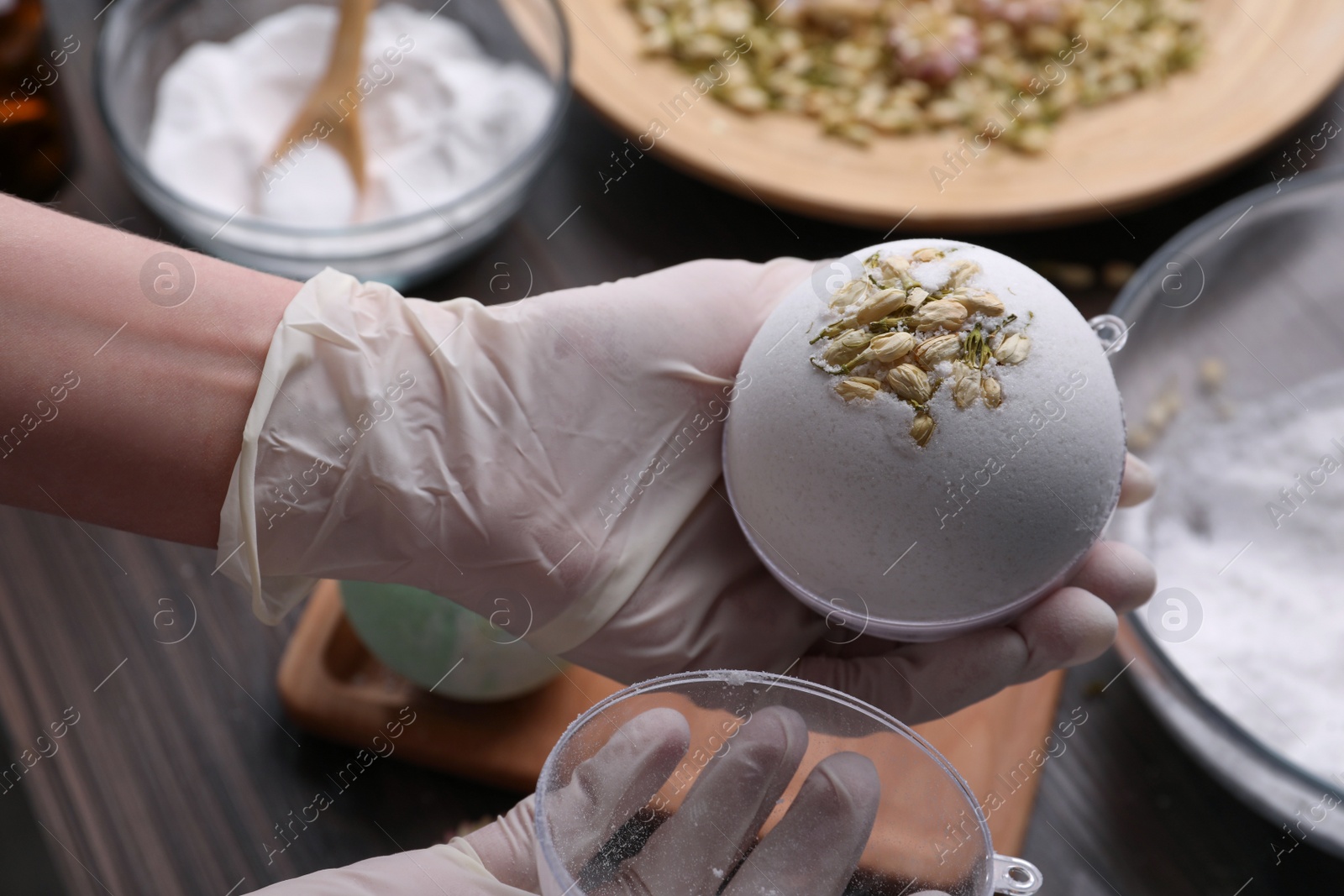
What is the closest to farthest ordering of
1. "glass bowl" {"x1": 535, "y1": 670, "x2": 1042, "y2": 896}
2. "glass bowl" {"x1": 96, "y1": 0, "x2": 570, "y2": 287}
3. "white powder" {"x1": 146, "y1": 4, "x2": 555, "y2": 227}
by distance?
"glass bowl" {"x1": 535, "y1": 670, "x2": 1042, "y2": 896} < "glass bowl" {"x1": 96, "y1": 0, "x2": 570, "y2": 287} < "white powder" {"x1": 146, "y1": 4, "x2": 555, "y2": 227}

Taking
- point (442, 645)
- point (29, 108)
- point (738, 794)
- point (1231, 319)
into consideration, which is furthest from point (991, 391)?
point (29, 108)

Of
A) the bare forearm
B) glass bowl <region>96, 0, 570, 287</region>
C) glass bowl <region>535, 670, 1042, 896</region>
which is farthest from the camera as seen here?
glass bowl <region>96, 0, 570, 287</region>

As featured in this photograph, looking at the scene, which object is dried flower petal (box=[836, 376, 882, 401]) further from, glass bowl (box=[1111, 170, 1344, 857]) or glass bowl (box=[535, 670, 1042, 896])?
glass bowl (box=[1111, 170, 1344, 857])

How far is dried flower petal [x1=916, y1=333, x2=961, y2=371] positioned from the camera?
0.67 m

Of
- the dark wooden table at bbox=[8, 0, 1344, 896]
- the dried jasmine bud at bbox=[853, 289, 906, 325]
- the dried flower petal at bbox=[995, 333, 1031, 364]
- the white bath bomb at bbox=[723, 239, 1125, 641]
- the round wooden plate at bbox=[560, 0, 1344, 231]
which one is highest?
the dried jasmine bud at bbox=[853, 289, 906, 325]

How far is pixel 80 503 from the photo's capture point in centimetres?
81

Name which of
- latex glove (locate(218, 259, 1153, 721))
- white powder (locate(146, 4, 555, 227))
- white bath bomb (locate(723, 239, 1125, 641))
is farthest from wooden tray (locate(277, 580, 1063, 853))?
white powder (locate(146, 4, 555, 227))

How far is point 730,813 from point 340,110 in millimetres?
975

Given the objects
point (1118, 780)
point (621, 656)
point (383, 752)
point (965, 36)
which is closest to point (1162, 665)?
point (1118, 780)

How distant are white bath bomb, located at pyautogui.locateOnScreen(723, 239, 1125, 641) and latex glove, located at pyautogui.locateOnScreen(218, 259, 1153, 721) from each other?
13 cm

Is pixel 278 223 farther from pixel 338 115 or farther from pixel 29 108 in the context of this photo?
Answer: pixel 29 108

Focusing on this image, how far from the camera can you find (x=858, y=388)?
675 mm

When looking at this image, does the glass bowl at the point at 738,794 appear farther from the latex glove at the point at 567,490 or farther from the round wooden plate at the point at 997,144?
the round wooden plate at the point at 997,144

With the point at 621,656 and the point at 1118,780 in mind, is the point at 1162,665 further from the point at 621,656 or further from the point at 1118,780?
the point at 621,656
